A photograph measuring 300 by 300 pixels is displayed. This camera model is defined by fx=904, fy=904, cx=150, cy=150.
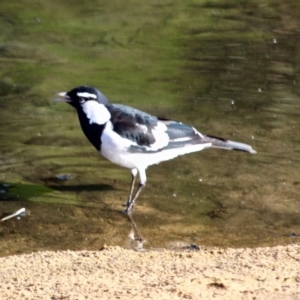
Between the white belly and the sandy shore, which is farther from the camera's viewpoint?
the white belly

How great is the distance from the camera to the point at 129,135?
24.4 feet

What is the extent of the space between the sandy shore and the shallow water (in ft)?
2.76

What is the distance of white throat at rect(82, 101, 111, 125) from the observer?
24.5 ft

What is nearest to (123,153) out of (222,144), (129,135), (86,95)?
(129,135)

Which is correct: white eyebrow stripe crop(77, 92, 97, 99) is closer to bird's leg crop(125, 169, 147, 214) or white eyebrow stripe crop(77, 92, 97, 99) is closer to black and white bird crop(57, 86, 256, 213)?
black and white bird crop(57, 86, 256, 213)

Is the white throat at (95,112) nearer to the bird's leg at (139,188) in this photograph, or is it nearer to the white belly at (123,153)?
the white belly at (123,153)

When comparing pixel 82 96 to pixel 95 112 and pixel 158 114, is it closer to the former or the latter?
pixel 95 112

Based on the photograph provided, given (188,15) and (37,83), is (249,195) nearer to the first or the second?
(37,83)

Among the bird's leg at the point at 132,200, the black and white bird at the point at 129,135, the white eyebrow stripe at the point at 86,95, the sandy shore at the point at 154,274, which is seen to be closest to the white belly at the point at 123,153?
the black and white bird at the point at 129,135

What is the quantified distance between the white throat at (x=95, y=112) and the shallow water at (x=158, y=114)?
70 cm

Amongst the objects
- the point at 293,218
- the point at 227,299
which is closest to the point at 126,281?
the point at 227,299

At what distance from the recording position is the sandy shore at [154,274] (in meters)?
4.91

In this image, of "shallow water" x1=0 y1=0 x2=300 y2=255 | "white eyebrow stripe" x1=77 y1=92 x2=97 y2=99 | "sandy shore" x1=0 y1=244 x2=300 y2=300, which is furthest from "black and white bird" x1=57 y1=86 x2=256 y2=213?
"sandy shore" x1=0 y1=244 x2=300 y2=300

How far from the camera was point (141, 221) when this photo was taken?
23.9 ft
